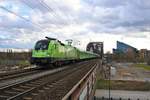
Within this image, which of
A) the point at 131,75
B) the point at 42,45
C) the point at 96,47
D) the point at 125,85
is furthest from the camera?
the point at 96,47

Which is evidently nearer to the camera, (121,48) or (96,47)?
(96,47)

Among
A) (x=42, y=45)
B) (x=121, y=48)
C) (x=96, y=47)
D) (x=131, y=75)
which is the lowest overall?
(x=131, y=75)

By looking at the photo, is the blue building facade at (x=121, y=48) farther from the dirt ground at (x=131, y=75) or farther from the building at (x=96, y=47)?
the dirt ground at (x=131, y=75)

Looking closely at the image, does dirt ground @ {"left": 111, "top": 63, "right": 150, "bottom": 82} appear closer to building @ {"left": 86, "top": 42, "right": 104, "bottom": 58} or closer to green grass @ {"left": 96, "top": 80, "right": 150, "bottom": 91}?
green grass @ {"left": 96, "top": 80, "right": 150, "bottom": 91}

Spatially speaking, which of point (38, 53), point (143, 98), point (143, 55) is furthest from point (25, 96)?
point (143, 55)

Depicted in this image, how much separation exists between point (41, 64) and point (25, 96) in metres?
18.4

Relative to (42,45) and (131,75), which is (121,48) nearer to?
(131,75)

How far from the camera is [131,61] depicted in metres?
182

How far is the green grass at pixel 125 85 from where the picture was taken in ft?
209

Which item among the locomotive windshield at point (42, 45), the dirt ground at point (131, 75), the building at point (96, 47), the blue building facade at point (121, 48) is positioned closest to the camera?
the locomotive windshield at point (42, 45)

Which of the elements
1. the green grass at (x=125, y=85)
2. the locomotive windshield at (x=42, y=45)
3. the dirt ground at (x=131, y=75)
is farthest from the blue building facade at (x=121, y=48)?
the locomotive windshield at (x=42, y=45)

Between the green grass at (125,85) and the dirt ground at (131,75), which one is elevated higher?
the dirt ground at (131,75)

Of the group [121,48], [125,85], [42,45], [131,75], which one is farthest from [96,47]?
[42,45]

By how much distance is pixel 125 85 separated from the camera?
2635 inches
